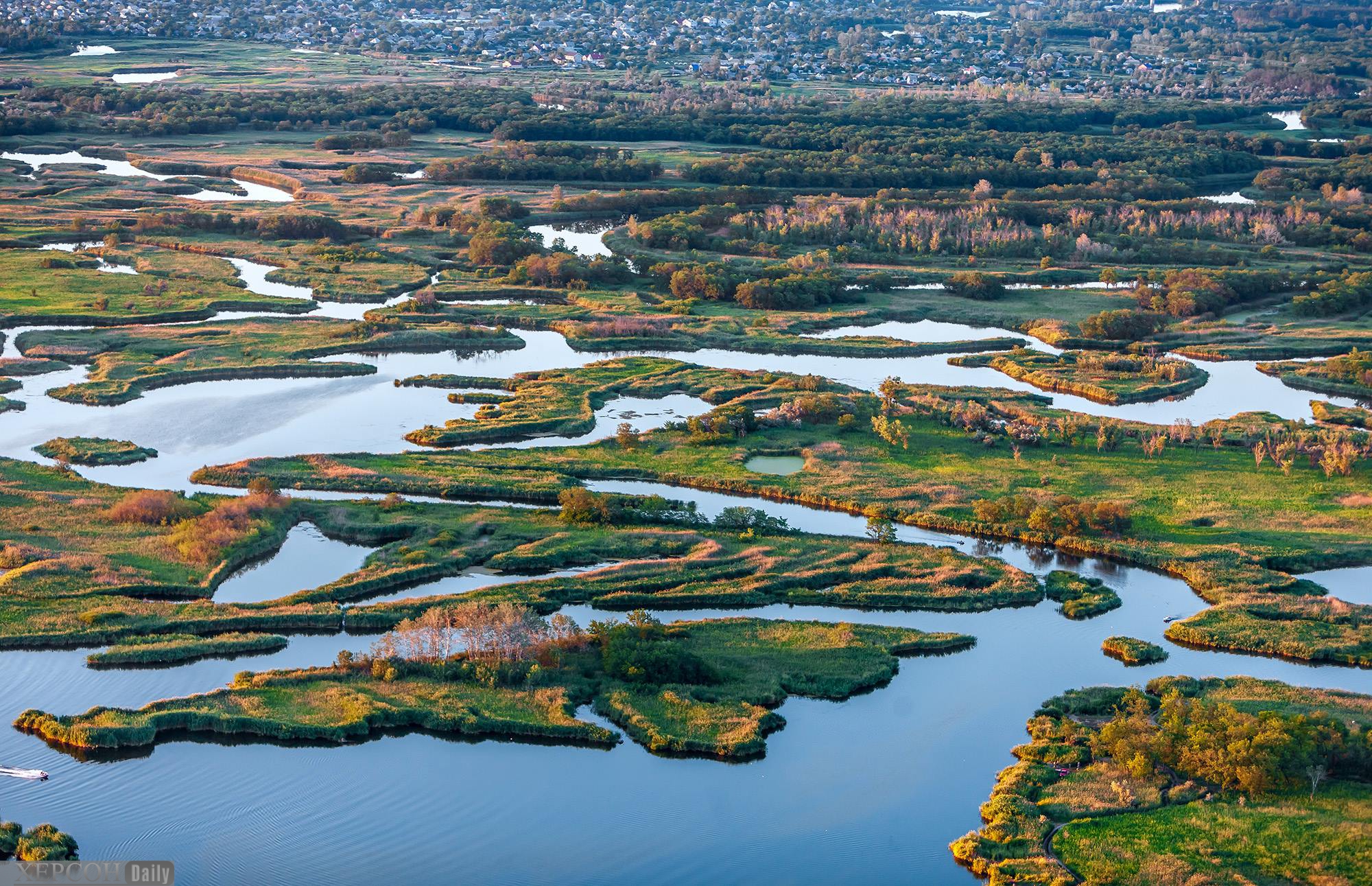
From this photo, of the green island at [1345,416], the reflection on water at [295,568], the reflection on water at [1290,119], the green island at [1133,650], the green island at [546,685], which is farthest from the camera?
the reflection on water at [1290,119]

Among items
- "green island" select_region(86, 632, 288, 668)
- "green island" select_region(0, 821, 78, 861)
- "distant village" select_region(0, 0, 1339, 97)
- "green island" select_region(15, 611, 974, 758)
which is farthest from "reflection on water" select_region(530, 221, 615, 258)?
"distant village" select_region(0, 0, 1339, 97)

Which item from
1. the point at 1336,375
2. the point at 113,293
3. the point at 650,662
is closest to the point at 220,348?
the point at 113,293

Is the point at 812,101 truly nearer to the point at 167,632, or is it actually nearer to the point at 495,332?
the point at 495,332

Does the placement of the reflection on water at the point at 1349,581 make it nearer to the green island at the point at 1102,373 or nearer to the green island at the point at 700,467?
the green island at the point at 700,467

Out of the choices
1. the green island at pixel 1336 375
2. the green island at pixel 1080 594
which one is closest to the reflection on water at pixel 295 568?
the green island at pixel 1080 594

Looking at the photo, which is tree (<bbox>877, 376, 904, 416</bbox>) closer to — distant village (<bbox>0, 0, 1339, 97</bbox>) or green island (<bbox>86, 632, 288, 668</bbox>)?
green island (<bbox>86, 632, 288, 668</bbox>)

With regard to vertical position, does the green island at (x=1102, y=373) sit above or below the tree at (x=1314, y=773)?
above

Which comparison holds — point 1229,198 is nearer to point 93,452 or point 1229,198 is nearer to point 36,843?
point 93,452
